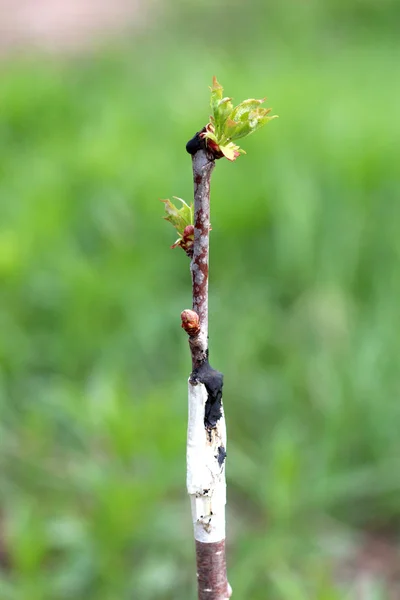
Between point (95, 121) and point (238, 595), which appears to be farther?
point (95, 121)

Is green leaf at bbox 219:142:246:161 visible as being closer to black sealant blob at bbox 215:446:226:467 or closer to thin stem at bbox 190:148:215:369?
thin stem at bbox 190:148:215:369

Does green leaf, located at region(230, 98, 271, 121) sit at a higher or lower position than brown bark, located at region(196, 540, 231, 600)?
higher

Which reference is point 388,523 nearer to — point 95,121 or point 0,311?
point 0,311

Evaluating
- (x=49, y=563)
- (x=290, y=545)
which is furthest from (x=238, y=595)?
(x=49, y=563)

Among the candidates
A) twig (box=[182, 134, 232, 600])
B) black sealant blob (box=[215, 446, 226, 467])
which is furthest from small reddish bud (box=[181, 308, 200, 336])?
black sealant blob (box=[215, 446, 226, 467])

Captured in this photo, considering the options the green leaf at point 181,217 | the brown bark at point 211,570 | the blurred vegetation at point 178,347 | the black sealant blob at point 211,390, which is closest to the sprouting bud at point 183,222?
the green leaf at point 181,217

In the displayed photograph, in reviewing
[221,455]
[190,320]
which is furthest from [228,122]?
[221,455]

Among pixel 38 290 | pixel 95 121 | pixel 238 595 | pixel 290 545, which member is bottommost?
pixel 238 595
